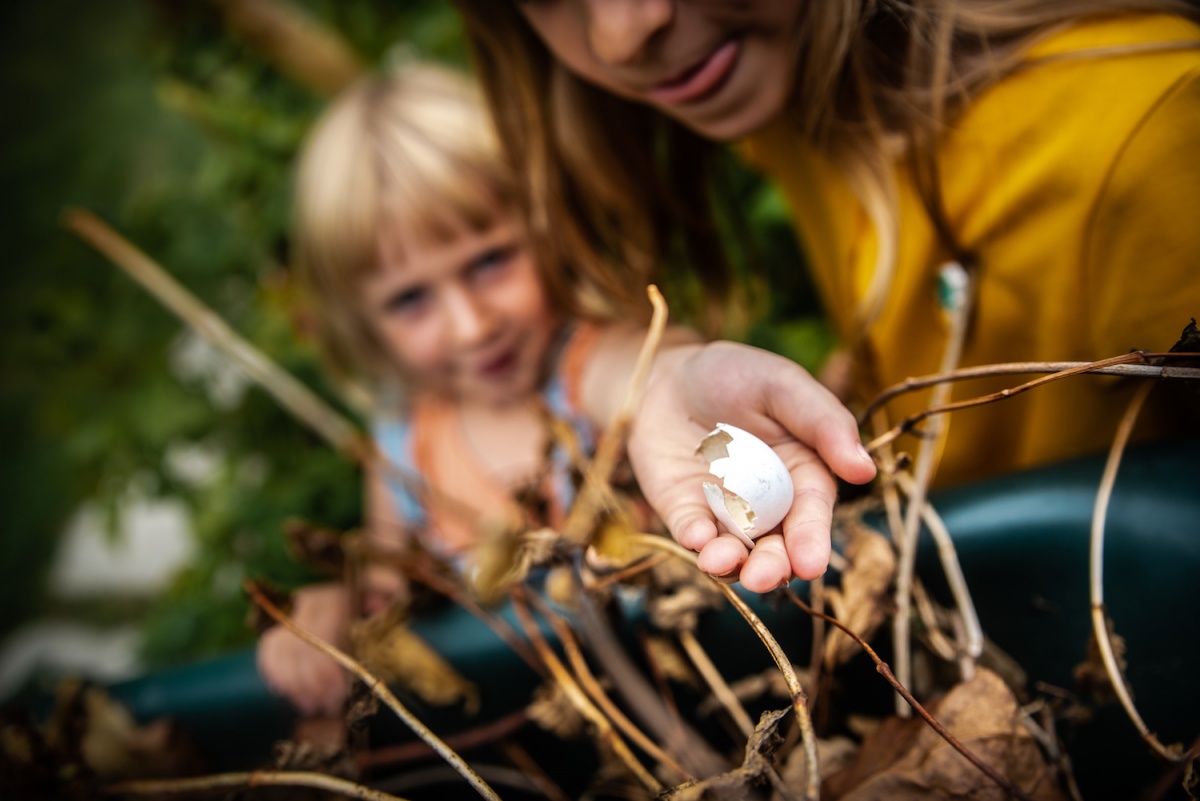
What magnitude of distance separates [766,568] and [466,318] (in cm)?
102

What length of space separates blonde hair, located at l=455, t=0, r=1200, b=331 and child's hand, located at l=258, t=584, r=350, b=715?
2.34 ft

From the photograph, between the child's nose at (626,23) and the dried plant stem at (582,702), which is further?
the child's nose at (626,23)

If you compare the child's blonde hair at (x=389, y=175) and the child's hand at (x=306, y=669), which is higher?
the child's blonde hair at (x=389, y=175)

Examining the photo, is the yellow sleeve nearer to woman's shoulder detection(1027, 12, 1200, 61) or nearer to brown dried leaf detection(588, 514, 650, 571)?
woman's shoulder detection(1027, 12, 1200, 61)

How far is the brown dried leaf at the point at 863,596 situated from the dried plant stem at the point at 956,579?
1.9 inches

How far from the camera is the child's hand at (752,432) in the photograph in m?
0.51

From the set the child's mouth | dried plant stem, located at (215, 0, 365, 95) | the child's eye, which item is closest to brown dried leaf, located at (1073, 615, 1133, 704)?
the child's mouth

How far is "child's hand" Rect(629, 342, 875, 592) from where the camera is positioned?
506 millimetres

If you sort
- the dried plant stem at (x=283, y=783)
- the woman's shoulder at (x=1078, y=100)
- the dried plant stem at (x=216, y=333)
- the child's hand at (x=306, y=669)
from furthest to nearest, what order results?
the dried plant stem at (x=216, y=333) → the child's hand at (x=306, y=669) → the woman's shoulder at (x=1078, y=100) → the dried plant stem at (x=283, y=783)

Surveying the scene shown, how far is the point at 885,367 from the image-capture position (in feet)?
3.83

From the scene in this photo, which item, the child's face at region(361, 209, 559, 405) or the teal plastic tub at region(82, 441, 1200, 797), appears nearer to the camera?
the teal plastic tub at region(82, 441, 1200, 797)

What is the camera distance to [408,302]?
1513 mm

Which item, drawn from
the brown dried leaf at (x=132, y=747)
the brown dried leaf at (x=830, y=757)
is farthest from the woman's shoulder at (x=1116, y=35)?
the brown dried leaf at (x=132, y=747)

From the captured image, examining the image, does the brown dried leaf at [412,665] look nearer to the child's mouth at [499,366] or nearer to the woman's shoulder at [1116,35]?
the child's mouth at [499,366]
